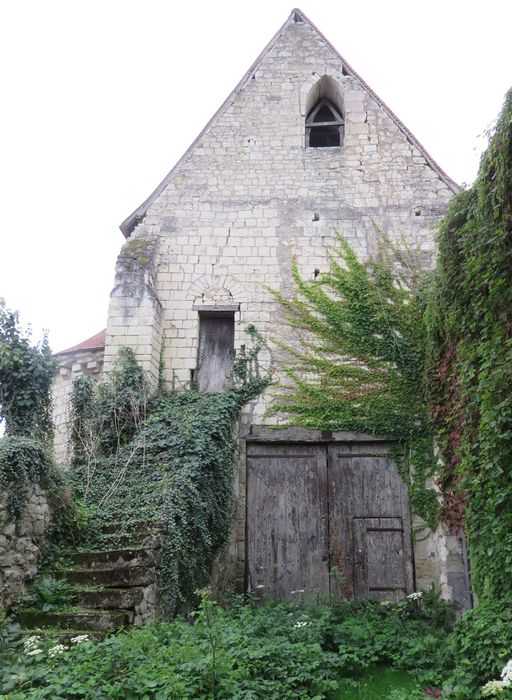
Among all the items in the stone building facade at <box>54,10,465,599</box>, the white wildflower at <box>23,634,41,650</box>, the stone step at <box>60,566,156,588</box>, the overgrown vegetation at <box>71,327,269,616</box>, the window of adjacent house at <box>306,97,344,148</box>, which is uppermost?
the window of adjacent house at <box>306,97,344,148</box>

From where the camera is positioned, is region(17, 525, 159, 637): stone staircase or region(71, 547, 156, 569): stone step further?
region(71, 547, 156, 569): stone step

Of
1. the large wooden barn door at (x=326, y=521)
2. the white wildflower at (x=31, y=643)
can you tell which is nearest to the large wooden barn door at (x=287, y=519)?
the large wooden barn door at (x=326, y=521)

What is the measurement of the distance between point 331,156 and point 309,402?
395cm

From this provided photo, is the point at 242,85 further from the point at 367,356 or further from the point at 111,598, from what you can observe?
the point at 111,598

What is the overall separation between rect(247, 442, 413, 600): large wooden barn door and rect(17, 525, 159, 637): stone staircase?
2718mm

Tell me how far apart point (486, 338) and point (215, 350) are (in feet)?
16.1

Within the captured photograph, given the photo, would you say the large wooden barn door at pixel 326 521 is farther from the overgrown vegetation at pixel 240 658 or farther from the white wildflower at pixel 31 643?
the white wildflower at pixel 31 643

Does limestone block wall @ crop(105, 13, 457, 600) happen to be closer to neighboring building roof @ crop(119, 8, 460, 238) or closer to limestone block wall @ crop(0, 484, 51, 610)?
neighboring building roof @ crop(119, 8, 460, 238)

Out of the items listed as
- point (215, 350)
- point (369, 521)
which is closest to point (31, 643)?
point (369, 521)

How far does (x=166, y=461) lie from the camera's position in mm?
7840

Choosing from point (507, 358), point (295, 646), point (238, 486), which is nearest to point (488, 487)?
point (507, 358)

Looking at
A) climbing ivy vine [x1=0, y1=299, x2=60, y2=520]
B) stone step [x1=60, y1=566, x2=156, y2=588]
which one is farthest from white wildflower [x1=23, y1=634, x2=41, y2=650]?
climbing ivy vine [x1=0, y1=299, x2=60, y2=520]

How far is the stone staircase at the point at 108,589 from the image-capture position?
5.41 m

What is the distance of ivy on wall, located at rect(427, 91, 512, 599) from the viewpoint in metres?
5.08
